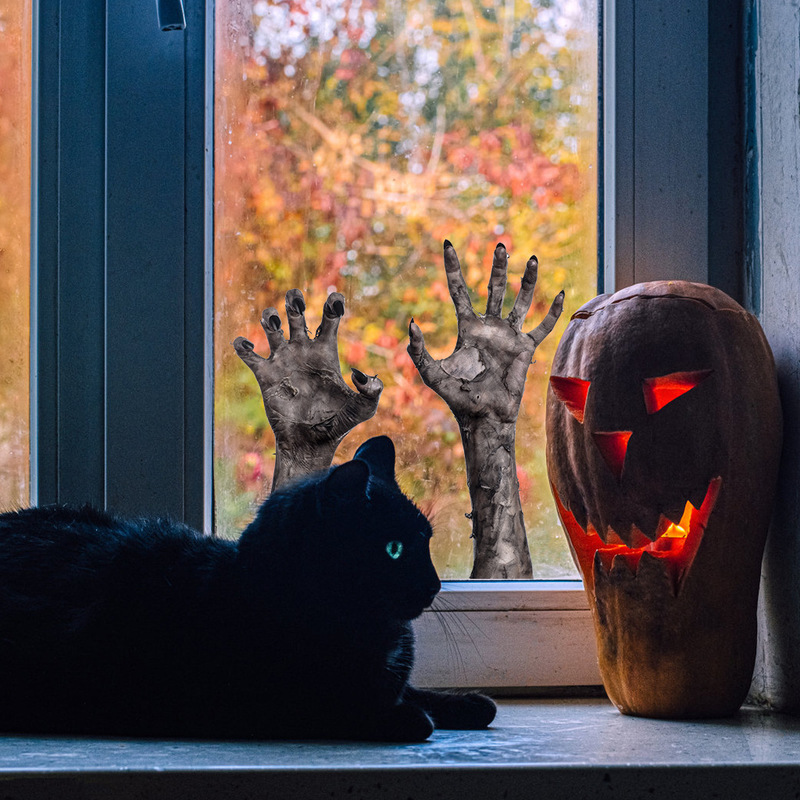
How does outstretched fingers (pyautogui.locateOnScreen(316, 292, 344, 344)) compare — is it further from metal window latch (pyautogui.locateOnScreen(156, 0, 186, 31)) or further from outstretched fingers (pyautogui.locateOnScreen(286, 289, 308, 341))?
metal window latch (pyautogui.locateOnScreen(156, 0, 186, 31))

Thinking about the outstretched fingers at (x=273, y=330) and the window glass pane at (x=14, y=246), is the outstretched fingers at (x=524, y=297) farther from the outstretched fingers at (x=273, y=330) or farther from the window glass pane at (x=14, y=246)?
the window glass pane at (x=14, y=246)

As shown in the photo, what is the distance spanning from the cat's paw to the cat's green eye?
17 cm

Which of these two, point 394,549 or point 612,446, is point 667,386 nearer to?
point 612,446

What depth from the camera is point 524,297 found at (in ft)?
4.19

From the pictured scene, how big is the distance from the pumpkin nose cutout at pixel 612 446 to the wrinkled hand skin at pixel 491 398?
28 centimetres

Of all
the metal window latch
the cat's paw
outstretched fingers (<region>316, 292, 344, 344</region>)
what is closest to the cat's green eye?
the cat's paw

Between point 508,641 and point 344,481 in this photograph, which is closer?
point 344,481

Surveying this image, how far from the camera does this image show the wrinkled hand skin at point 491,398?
1.25 metres

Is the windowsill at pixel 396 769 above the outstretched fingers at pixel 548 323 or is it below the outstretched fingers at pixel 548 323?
below

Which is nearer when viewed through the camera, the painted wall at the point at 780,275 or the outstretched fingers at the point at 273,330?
the painted wall at the point at 780,275

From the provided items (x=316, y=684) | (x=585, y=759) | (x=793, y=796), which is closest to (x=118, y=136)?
(x=316, y=684)

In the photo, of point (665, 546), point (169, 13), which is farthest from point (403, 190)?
point (665, 546)

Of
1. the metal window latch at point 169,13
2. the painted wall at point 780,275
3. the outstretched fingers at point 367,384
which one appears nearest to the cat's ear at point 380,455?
the outstretched fingers at point 367,384

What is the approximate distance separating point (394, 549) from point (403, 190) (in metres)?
0.61
